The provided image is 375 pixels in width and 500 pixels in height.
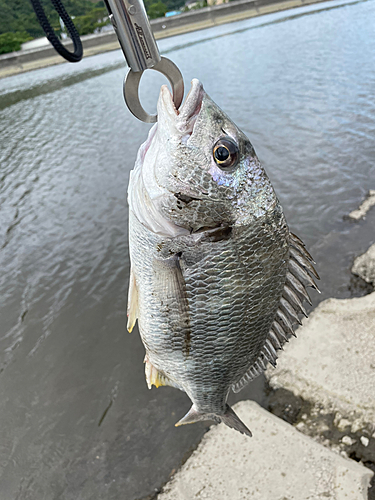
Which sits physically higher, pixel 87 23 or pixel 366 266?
pixel 87 23

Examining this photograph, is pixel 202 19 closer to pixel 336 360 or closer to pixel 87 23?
pixel 87 23

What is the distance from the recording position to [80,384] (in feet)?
13.5

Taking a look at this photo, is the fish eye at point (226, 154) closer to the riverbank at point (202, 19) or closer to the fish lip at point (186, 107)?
the fish lip at point (186, 107)

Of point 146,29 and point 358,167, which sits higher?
point 146,29

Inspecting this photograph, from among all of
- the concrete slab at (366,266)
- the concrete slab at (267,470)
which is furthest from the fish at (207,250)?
the concrete slab at (366,266)

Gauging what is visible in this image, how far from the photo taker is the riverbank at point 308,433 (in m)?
2.37

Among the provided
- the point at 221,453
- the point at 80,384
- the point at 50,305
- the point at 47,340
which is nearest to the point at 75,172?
the point at 50,305

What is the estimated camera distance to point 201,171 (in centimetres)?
126

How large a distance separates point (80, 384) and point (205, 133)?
149 inches

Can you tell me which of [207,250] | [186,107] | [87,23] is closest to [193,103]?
[186,107]

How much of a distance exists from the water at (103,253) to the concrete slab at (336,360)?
1.52 feet

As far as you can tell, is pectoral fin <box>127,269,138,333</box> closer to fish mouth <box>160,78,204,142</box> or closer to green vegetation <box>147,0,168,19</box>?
fish mouth <box>160,78,204,142</box>

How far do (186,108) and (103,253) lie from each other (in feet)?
17.9

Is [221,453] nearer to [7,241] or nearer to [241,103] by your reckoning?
[7,241]
